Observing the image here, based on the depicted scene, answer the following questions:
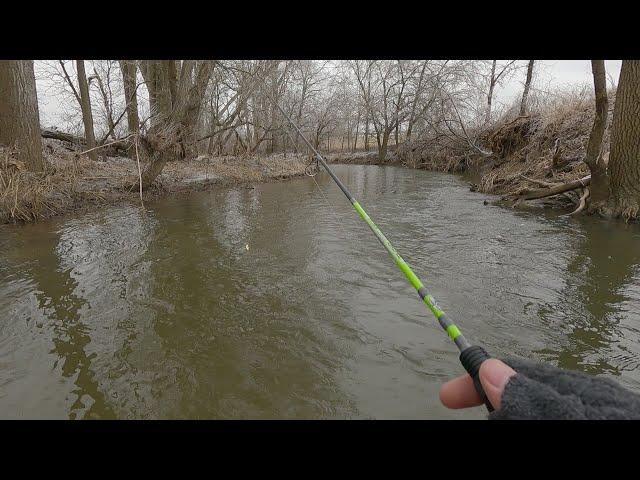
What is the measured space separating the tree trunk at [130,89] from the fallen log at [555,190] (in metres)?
15.6

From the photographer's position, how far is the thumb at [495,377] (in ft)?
3.56

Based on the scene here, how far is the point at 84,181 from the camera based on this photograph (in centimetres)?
1026

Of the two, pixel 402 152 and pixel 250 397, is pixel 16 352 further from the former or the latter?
pixel 402 152

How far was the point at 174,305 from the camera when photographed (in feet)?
13.5

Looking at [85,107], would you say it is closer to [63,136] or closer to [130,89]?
[63,136]

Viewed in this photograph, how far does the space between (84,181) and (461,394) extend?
38.1 ft

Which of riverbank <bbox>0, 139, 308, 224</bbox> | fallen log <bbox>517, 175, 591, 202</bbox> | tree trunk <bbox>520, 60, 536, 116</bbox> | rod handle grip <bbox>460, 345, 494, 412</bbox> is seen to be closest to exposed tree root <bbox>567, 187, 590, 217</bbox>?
fallen log <bbox>517, 175, 591, 202</bbox>

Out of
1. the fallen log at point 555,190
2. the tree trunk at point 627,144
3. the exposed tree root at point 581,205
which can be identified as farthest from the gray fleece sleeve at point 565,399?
the fallen log at point 555,190

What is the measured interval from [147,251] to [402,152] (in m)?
26.4

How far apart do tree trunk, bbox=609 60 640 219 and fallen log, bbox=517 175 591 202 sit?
2.48 ft

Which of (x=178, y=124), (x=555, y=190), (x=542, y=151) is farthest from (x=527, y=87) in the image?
(x=178, y=124)
